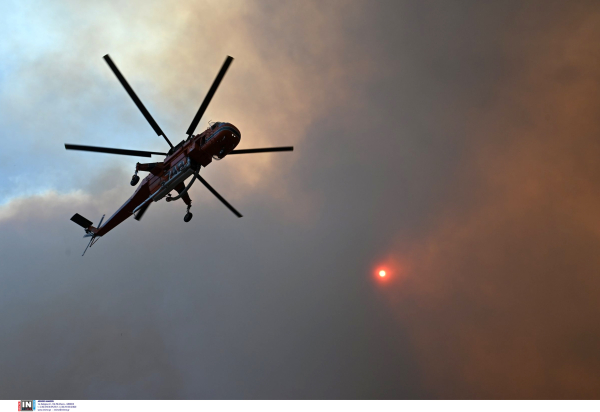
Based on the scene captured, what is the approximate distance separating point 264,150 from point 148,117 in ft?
28.4

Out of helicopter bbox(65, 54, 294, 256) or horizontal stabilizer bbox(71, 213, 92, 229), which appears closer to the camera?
helicopter bbox(65, 54, 294, 256)

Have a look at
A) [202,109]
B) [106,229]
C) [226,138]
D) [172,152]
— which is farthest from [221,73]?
[106,229]
